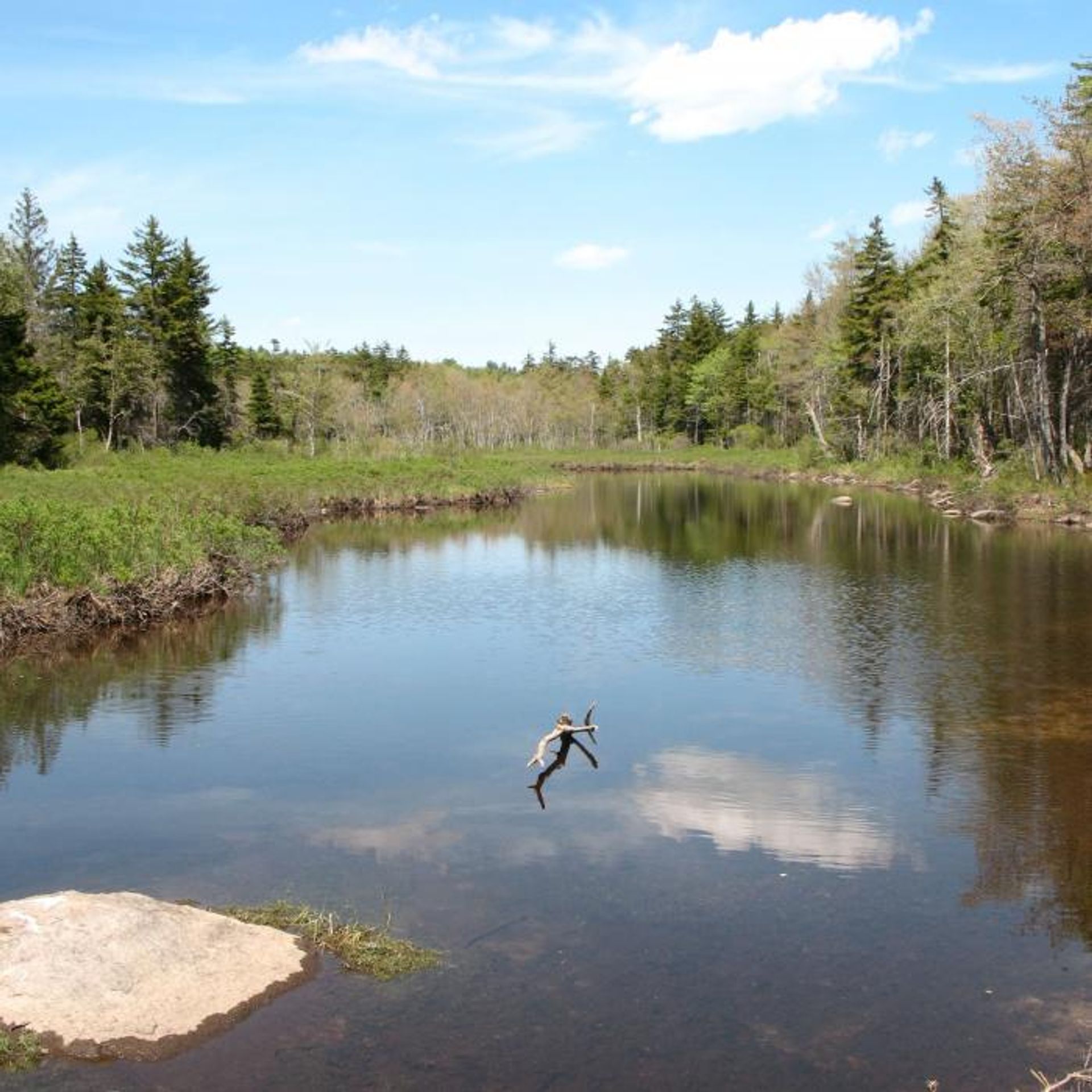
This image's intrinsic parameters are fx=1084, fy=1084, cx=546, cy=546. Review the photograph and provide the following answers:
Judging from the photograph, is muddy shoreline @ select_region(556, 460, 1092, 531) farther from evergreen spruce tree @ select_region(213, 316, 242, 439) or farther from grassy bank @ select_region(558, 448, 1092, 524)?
evergreen spruce tree @ select_region(213, 316, 242, 439)

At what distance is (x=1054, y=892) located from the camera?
30.4 ft

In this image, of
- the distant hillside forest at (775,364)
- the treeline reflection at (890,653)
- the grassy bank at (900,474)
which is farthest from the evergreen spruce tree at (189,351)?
the grassy bank at (900,474)

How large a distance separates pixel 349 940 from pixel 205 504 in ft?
75.9

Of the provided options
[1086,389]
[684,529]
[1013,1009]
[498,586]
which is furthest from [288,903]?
[1086,389]

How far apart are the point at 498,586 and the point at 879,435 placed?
4445 centimetres

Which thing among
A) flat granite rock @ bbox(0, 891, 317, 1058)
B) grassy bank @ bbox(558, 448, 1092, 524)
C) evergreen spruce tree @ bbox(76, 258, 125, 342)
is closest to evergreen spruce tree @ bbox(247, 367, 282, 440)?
evergreen spruce tree @ bbox(76, 258, 125, 342)

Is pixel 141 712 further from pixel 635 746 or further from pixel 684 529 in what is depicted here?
pixel 684 529

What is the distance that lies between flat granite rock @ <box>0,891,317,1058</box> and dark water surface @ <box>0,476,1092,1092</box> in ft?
0.62

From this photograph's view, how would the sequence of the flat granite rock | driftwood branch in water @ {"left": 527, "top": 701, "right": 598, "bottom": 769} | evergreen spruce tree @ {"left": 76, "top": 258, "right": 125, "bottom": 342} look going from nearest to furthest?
the flat granite rock < driftwood branch in water @ {"left": 527, "top": 701, "right": 598, "bottom": 769} < evergreen spruce tree @ {"left": 76, "top": 258, "right": 125, "bottom": 342}

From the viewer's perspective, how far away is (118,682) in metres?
16.5

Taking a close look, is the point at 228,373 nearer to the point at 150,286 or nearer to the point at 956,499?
the point at 150,286

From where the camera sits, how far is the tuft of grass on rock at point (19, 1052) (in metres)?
A: 6.35

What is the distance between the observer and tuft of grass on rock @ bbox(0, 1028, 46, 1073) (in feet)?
20.8

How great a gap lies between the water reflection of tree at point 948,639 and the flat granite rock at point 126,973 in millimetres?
5971
